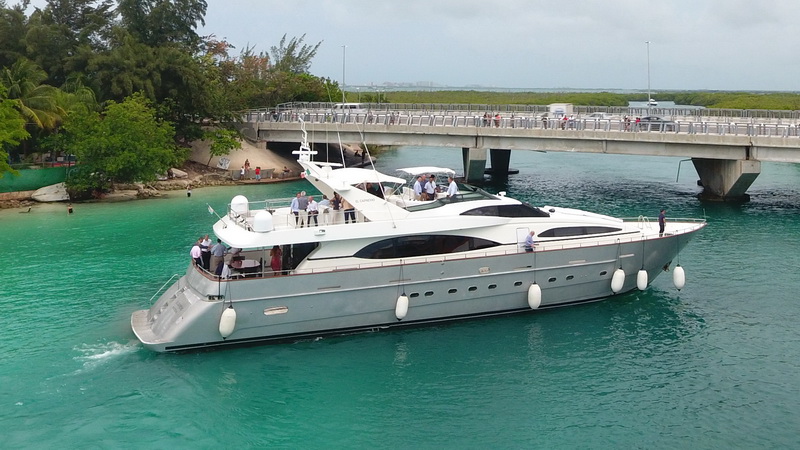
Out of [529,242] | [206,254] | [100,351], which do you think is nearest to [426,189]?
[529,242]

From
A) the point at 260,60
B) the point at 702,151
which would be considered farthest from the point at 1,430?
the point at 260,60

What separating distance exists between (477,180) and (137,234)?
87.5 feet

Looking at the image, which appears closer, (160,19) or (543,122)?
(543,122)

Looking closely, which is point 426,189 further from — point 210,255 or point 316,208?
point 210,255

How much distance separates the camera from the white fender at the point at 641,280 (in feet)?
83.5

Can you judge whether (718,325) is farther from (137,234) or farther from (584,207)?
(137,234)

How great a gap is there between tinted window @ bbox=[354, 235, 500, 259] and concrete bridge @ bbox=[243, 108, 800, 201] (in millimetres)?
18034

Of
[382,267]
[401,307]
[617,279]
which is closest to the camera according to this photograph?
[382,267]

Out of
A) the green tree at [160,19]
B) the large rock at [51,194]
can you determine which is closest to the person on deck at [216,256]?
the large rock at [51,194]

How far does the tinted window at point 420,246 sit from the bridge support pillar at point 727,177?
88.8 ft

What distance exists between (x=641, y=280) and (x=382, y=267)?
8810 mm

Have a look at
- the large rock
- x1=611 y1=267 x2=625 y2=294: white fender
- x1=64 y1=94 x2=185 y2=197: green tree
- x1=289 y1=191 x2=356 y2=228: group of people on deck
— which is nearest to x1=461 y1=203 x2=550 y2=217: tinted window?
x1=611 y1=267 x2=625 y2=294: white fender

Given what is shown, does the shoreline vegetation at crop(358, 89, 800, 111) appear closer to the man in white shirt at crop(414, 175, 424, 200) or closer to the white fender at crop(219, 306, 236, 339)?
the man in white shirt at crop(414, 175, 424, 200)

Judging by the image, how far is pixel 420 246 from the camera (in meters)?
23.6
